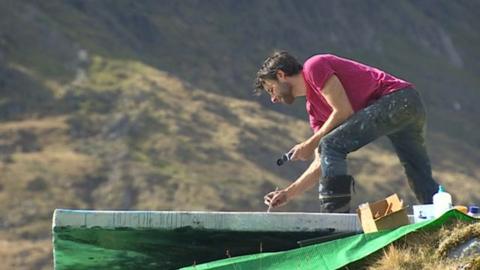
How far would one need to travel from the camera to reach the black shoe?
6480mm

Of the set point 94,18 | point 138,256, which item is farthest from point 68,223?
point 94,18

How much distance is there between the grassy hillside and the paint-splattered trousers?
39380mm

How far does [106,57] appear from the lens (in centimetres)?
6706

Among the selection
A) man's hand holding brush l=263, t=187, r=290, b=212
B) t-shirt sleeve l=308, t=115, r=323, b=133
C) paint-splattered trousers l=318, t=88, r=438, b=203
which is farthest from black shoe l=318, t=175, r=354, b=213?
t-shirt sleeve l=308, t=115, r=323, b=133

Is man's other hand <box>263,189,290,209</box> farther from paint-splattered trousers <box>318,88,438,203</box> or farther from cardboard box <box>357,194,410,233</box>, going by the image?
cardboard box <box>357,194,410,233</box>

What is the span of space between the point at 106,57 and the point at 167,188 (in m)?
15.5

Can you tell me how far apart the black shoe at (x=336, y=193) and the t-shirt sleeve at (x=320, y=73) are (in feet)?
1.76

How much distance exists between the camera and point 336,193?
256 inches

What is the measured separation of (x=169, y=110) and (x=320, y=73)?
55.6 meters

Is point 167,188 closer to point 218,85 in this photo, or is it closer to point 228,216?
point 218,85

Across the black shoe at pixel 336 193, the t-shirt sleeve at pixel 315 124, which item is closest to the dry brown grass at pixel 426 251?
the black shoe at pixel 336 193

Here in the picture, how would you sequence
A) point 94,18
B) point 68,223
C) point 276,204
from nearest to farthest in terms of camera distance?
point 68,223
point 276,204
point 94,18

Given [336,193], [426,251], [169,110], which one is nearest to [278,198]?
A: [336,193]

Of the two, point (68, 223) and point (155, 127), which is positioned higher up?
point (155, 127)
